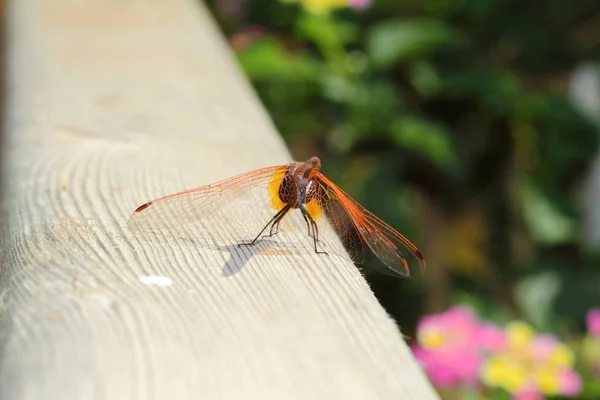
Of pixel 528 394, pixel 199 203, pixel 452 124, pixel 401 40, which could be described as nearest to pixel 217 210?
pixel 199 203

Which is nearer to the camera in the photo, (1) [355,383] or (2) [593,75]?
(1) [355,383]

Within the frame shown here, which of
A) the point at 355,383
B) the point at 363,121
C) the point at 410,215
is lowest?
the point at 355,383

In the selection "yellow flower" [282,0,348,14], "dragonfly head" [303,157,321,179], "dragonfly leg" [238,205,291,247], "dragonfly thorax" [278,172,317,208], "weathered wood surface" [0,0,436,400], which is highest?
"yellow flower" [282,0,348,14]

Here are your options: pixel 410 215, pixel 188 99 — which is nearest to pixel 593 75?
pixel 410 215

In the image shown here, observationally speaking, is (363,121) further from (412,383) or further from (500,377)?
(412,383)

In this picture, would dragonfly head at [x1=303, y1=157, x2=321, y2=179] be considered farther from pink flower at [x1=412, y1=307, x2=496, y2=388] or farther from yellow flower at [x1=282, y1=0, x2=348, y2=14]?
yellow flower at [x1=282, y1=0, x2=348, y2=14]

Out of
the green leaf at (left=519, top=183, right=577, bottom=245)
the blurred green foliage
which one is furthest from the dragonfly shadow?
the green leaf at (left=519, top=183, right=577, bottom=245)
